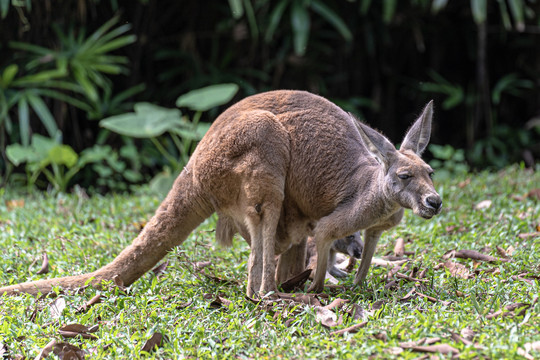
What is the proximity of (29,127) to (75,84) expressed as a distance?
85 centimetres

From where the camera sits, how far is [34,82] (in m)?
8.31

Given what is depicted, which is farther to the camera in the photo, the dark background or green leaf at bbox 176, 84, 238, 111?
the dark background

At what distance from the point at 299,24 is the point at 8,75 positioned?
11.4ft

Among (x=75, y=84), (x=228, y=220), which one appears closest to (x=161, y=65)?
(x=75, y=84)

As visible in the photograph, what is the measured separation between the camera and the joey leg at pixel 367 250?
4273 millimetres

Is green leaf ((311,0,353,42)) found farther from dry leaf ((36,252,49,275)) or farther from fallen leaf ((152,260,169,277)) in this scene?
dry leaf ((36,252,49,275))

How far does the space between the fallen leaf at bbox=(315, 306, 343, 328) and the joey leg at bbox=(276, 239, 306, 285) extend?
2.94 ft

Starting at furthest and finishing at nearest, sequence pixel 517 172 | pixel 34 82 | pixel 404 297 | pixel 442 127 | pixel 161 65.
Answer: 1. pixel 442 127
2. pixel 161 65
3. pixel 34 82
4. pixel 517 172
5. pixel 404 297

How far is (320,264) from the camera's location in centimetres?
421

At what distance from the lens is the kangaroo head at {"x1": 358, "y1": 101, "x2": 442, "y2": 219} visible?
146 inches

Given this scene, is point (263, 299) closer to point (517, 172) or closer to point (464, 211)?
point (464, 211)

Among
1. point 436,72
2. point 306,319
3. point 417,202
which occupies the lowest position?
point 436,72

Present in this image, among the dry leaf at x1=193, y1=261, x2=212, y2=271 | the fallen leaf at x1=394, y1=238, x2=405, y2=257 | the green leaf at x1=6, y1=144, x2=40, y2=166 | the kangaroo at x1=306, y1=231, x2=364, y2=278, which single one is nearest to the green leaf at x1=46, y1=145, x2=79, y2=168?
the green leaf at x1=6, y1=144, x2=40, y2=166

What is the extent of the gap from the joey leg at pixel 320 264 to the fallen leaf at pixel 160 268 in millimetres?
1160
